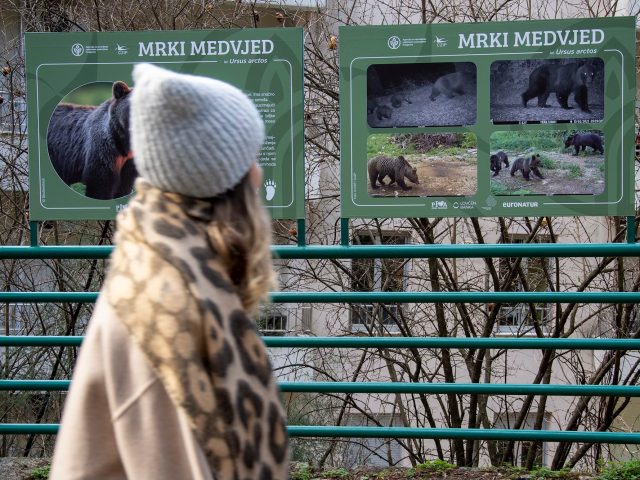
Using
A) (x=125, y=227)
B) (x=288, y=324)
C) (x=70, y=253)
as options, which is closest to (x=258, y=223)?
(x=125, y=227)

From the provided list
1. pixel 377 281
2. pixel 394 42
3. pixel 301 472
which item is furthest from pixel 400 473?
pixel 377 281

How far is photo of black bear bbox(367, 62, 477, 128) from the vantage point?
15.0 ft

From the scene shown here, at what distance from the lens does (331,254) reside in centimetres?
459

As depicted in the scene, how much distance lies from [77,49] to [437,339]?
2331mm

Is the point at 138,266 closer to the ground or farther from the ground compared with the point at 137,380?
farther from the ground

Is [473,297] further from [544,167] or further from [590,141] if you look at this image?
[590,141]

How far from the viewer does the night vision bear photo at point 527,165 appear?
4.54 meters

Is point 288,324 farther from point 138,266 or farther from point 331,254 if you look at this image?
point 138,266

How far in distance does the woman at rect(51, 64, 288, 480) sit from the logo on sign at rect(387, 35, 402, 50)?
112 inches

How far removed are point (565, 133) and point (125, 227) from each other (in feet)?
10.7

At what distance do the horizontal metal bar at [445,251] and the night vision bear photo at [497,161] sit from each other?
0.38 metres

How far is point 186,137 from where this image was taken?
1779mm

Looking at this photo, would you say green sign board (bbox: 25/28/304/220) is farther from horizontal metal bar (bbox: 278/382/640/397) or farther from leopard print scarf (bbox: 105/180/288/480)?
leopard print scarf (bbox: 105/180/288/480)

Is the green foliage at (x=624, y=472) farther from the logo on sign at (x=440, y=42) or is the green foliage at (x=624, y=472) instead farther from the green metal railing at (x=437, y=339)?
the logo on sign at (x=440, y=42)
